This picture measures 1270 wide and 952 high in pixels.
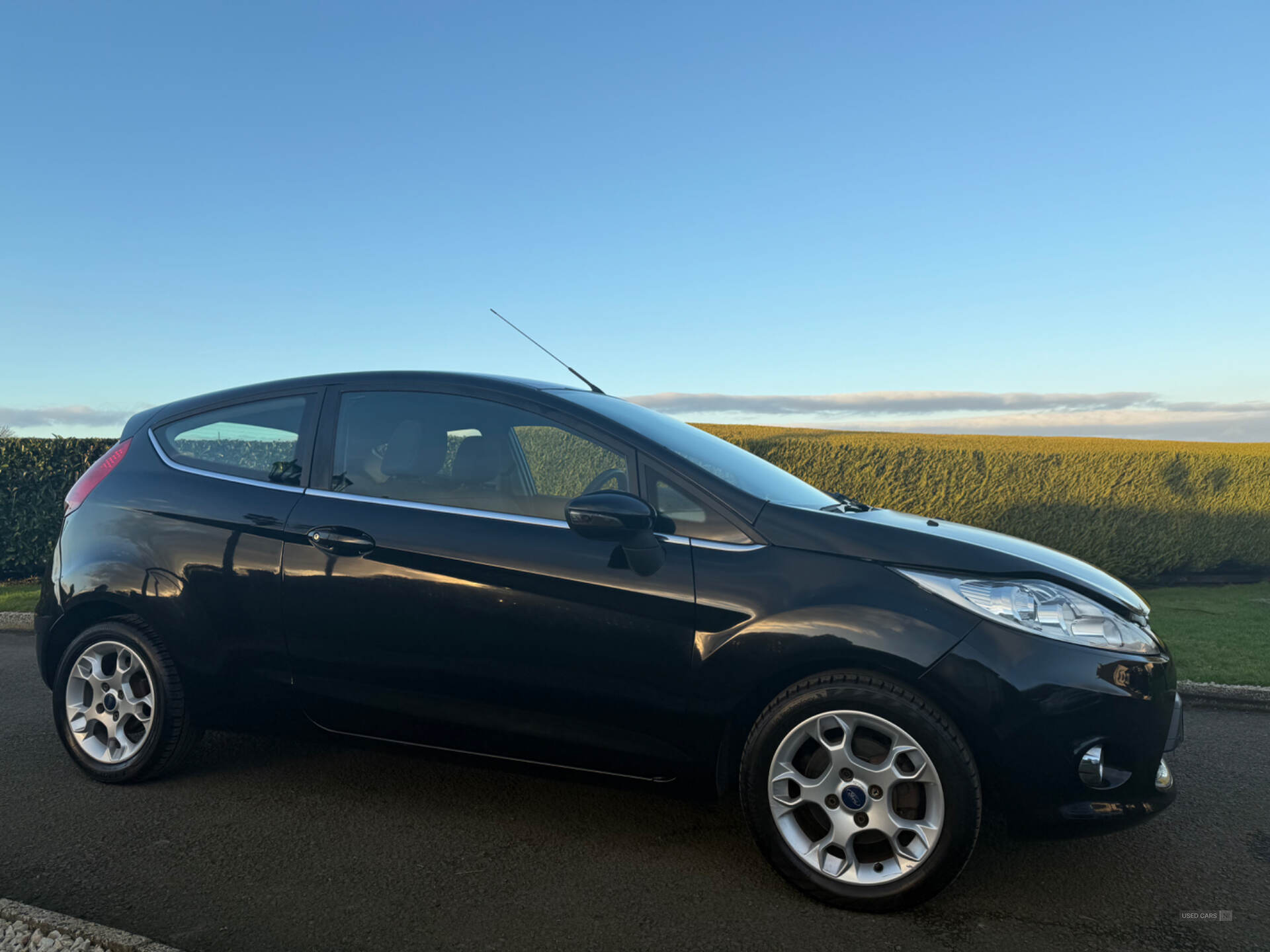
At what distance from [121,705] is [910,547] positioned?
3.26 meters

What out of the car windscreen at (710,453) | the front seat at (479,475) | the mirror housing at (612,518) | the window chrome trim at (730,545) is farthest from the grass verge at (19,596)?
the window chrome trim at (730,545)

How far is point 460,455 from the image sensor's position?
3471 millimetres

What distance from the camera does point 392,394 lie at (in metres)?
3.64

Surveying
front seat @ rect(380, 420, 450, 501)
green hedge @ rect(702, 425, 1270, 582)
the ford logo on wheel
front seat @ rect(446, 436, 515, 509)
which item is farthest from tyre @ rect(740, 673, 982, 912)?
green hedge @ rect(702, 425, 1270, 582)

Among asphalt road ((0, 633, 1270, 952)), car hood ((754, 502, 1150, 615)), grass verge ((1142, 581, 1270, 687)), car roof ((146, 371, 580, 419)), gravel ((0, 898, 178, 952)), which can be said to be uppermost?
car roof ((146, 371, 580, 419))

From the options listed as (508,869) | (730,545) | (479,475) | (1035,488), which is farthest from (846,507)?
(1035,488)

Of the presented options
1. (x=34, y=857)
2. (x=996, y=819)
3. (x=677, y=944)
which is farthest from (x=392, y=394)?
(x=996, y=819)

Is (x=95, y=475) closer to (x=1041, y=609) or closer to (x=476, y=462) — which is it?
(x=476, y=462)

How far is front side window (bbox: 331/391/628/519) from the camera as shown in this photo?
3.30 m

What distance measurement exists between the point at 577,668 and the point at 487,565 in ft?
1.58

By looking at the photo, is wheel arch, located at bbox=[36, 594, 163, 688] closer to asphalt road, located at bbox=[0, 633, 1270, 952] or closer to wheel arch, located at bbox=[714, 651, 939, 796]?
asphalt road, located at bbox=[0, 633, 1270, 952]

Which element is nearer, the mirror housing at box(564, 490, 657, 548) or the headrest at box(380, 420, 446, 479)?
the mirror housing at box(564, 490, 657, 548)

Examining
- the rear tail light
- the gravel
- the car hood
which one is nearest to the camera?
the gravel

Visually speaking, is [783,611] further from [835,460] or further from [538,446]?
[835,460]
